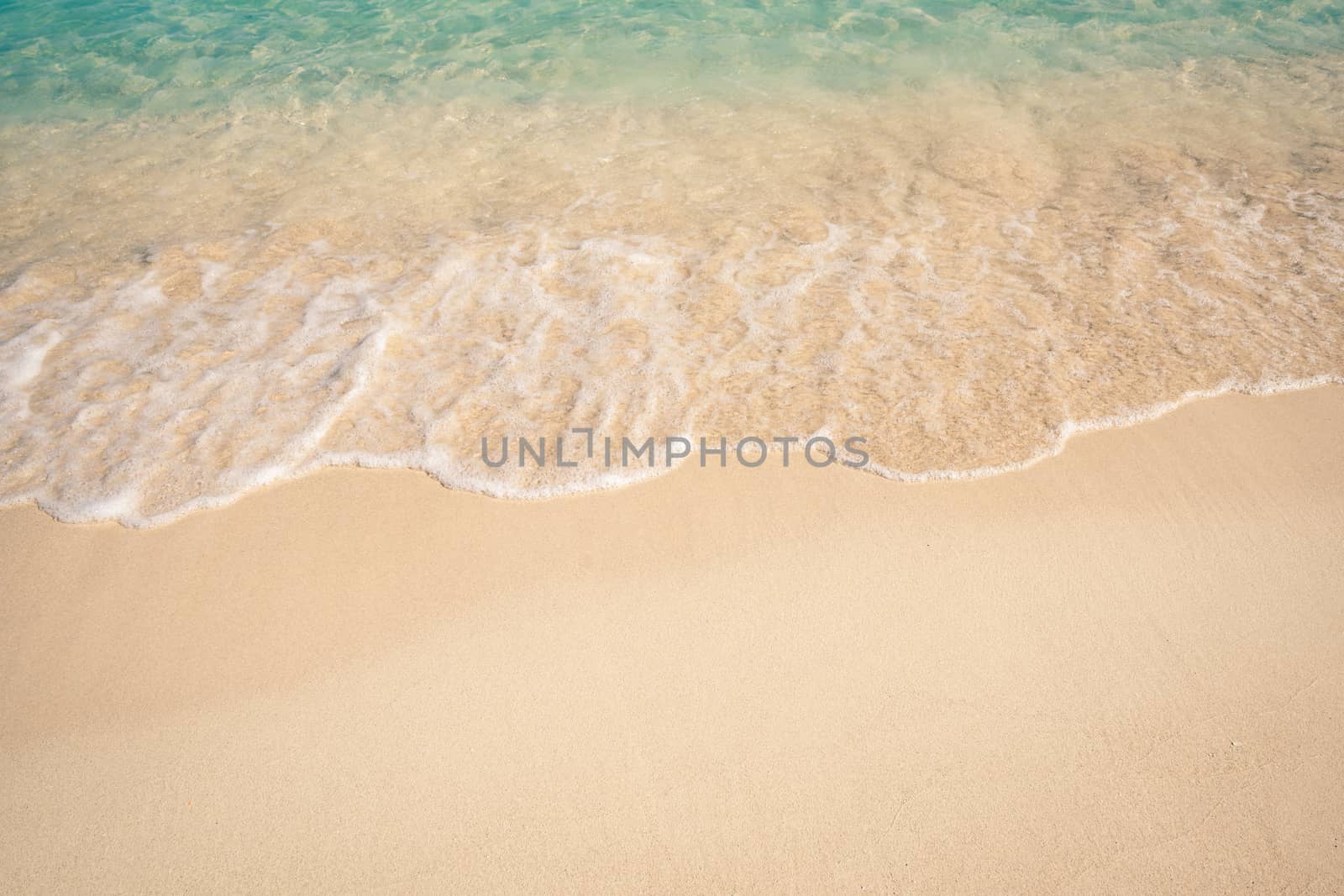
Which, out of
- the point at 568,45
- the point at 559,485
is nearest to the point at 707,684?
the point at 559,485

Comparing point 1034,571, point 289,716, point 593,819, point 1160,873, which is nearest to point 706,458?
point 1034,571

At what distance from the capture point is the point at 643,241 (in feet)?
15.4

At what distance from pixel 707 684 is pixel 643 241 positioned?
2954 millimetres

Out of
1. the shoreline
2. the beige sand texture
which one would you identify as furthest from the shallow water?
the beige sand texture

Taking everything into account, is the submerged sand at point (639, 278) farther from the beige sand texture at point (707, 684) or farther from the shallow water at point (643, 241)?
the beige sand texture at point (707, 684)

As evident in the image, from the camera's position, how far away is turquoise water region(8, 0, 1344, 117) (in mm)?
6977

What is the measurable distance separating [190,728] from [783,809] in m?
1.72

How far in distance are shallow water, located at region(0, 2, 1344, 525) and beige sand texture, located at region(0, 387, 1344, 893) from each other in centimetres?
31

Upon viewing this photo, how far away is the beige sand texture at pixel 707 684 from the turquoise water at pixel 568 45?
16.3ft

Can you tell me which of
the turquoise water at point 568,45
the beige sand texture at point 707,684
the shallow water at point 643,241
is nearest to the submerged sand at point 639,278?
the shallow water at point 643,241

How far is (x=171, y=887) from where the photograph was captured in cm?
206

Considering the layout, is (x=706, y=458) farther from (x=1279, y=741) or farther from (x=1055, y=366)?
(x=1279, y=741)

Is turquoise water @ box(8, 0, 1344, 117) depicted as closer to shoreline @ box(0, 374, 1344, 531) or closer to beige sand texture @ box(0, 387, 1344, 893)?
shoreline @ box(0, 374, 1344, 531)

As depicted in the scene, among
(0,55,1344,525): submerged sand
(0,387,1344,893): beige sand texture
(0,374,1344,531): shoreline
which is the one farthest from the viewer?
(0,55,1344,525): submerged sand
